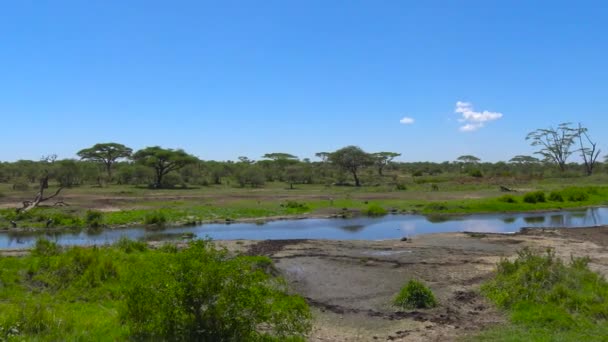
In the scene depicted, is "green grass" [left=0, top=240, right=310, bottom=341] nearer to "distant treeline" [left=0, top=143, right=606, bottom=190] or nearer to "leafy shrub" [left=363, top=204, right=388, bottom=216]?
"leafy shrub" [left=363, top=204, right=388, bottom=216]

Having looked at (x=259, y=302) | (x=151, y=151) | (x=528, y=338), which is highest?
(x=151, y=151)

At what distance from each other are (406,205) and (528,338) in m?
34.8

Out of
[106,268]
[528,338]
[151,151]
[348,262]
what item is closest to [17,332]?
[106,268]

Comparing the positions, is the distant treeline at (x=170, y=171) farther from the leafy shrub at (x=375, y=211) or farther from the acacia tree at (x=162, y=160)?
the leafy shrub at (x=375, y=211)

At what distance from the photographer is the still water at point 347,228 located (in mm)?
27812

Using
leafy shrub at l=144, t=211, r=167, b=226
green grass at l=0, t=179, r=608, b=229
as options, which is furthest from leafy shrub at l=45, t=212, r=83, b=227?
leafy shrub at l=144, t=211, r=167, b=226

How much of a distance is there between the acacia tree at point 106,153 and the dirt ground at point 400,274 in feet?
196

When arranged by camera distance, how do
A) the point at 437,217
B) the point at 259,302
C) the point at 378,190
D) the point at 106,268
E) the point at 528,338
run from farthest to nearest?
the point at 378,190 < the point at 437,217 < the point at 106,268 < the point at 528,338 < the point at 259,302

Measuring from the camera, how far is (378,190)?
59312 mm

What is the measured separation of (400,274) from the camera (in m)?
15.7

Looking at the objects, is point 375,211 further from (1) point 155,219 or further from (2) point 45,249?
(2) point 45,249

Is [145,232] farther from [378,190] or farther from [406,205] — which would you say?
[378,190]

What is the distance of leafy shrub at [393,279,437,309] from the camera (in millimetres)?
11852

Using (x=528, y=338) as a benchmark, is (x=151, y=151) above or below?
above
